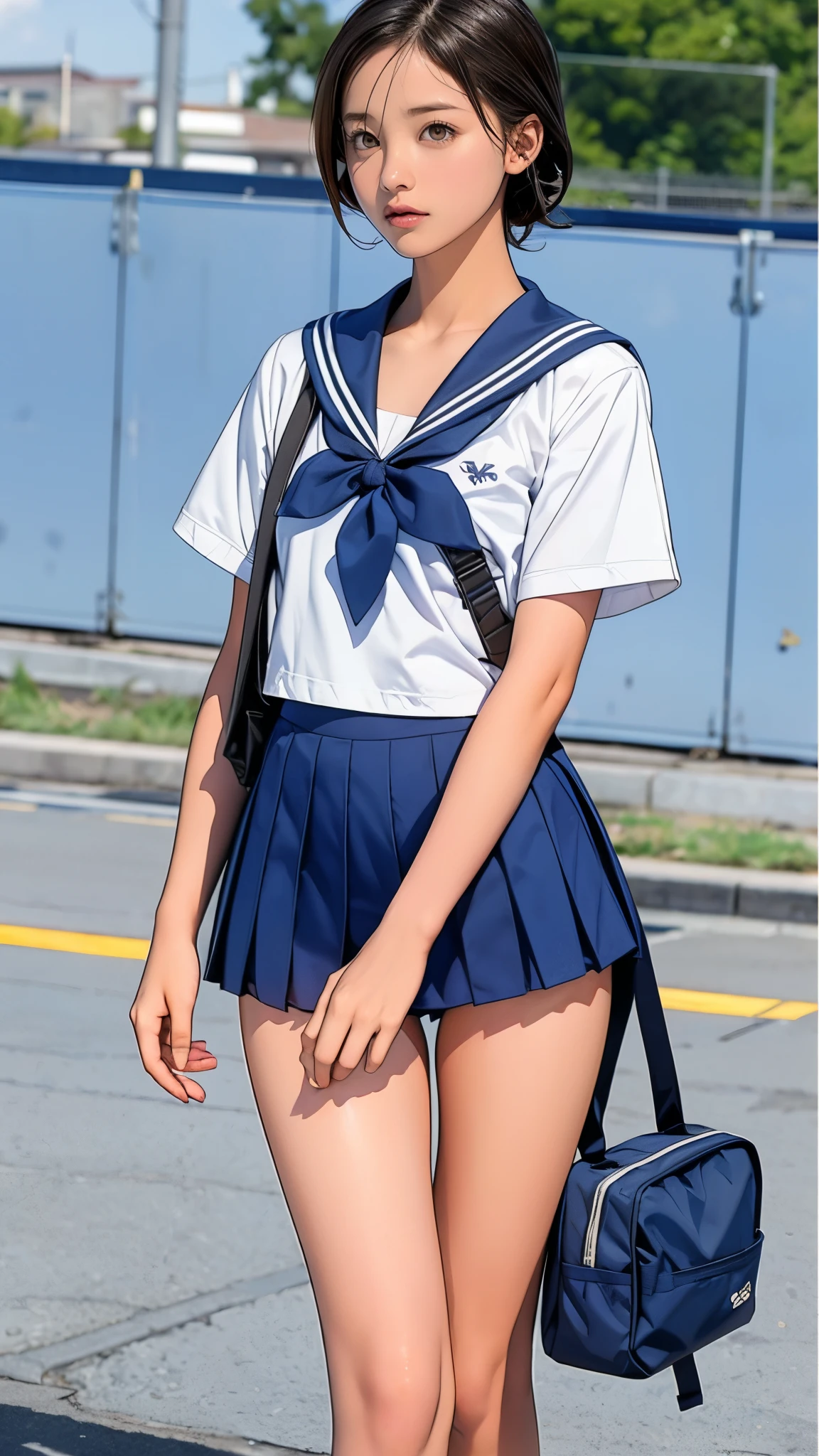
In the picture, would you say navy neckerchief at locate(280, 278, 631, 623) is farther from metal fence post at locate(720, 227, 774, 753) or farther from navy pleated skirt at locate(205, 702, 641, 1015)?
metal fence post at locate(720, 227, 774, 753)

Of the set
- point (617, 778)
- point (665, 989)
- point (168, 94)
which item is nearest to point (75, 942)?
point (665, 989)

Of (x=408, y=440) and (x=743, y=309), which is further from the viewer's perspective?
(x=743, y=309)

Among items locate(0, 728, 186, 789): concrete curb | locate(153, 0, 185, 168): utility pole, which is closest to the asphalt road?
locate(0, 728, 186, 789): concrete curb

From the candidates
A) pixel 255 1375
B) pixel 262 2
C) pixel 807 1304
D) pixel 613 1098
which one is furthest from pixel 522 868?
pixel 262 2

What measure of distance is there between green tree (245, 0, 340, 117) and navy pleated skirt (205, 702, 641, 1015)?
235 feet

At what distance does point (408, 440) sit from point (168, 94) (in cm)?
1270

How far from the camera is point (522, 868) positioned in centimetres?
187

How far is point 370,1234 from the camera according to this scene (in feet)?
5.98

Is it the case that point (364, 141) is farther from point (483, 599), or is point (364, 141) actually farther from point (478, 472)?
point (483, 599)

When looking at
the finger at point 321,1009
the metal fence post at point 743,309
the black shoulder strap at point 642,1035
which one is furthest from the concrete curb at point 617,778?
the finger at point 321,1009

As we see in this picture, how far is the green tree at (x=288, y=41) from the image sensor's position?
235ft

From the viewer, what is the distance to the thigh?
6.17ft

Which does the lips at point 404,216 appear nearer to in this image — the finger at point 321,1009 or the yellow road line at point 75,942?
the finger at point 321,1009

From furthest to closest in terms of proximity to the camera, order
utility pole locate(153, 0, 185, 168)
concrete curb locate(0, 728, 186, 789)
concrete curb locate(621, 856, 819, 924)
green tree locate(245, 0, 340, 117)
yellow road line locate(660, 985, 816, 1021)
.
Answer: green tree locate(245, 0, 340, 117) < utility pole locate(153, 0, 185, 168) < concrete curb locate(0, 728, 186, 789) < concrete curb locate(621, 856, 819, 924) < yellow road line locate(660, 985, 816, 1021)
